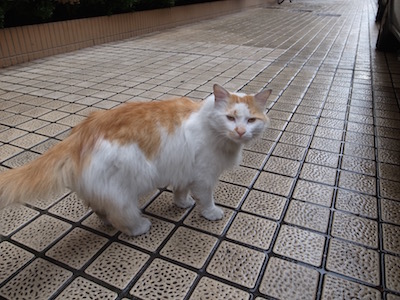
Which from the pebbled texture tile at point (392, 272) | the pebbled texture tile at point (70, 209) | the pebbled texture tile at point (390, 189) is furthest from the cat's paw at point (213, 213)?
the pebbled texture tile at point (390, 189)

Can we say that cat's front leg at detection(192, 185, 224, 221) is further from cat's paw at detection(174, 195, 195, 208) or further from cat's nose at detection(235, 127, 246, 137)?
cat's nose at detection(235, 127, 246, 137)

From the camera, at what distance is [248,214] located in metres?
1.94

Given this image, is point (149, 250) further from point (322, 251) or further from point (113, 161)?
point (322, 251)

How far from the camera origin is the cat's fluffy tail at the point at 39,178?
1.36 m

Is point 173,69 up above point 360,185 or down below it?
above

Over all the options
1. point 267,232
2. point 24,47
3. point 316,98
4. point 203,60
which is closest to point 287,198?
point 267,232

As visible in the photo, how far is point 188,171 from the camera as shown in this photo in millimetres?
1656

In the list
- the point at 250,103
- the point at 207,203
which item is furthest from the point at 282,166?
the point at 250,103

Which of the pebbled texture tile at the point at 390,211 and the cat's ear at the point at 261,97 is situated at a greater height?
the cat's ear at the point at 261,97

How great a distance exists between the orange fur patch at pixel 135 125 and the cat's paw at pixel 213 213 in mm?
561

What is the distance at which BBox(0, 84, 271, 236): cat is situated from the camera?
1450 mm

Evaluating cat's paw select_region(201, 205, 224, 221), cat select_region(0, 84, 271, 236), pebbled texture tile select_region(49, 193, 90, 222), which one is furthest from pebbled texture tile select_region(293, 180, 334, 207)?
pebbled texture tile select_region(49, 193, 90, 222)

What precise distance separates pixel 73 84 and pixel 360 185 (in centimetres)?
378

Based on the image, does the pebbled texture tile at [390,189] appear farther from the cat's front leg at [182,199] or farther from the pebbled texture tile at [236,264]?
the cat's front leg at [182,199]
